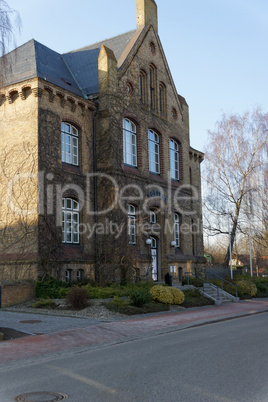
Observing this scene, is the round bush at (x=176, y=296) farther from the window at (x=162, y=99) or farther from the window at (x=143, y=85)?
the window at (x=162, y=99)

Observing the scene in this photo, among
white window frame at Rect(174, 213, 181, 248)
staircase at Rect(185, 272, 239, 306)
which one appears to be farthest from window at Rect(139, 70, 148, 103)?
staircase at Rect(185, 272, 239, 306)

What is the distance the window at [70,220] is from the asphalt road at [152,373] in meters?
11.6

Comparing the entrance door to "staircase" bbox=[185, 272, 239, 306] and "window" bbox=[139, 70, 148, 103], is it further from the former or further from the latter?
"window" bbox=[139, 70, 148, 103]

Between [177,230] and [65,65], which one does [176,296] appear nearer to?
[177,230]

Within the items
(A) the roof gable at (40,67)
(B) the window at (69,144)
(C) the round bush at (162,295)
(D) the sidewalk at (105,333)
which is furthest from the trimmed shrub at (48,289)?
(A) the roof gable at (40,67)

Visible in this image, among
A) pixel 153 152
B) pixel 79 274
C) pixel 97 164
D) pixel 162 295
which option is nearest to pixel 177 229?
pixel 153 152

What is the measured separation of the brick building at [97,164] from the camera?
20.5m

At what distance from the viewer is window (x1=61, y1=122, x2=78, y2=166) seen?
2233 cm

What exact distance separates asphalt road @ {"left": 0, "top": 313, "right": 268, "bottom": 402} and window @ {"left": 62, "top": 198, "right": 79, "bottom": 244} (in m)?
11.6

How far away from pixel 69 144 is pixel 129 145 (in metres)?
4.28

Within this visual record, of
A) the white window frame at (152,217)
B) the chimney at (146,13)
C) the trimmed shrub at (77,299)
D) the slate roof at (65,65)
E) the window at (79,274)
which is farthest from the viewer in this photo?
the chimney at (146,13)

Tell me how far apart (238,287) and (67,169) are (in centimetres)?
1239

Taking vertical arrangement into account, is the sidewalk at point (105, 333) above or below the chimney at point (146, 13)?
below

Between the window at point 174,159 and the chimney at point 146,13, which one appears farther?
the window at point 174,159
